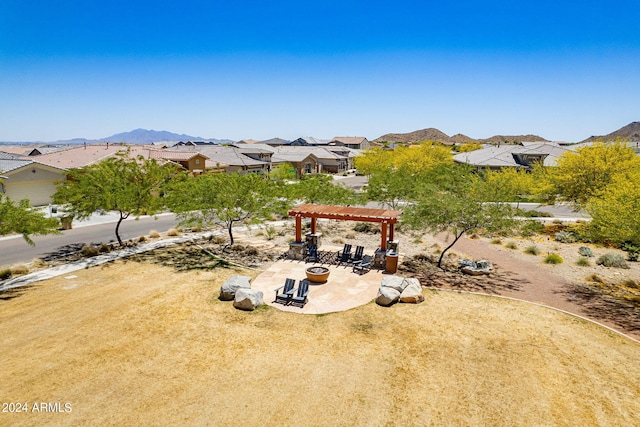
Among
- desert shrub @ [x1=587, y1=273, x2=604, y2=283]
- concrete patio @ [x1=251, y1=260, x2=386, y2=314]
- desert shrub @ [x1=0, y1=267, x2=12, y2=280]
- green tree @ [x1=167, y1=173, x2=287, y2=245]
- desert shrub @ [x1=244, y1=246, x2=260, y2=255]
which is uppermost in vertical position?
green tree @ [x1=167, y1=173, x2=287, y2=245]

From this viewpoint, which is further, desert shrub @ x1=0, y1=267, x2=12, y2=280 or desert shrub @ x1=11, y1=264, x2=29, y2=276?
desert shrub @ x1=11, y1=264, x2=29, y2=276

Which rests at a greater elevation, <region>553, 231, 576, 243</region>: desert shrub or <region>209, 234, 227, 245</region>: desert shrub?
<region>209, 234, 227, 245</region>: desert shrub

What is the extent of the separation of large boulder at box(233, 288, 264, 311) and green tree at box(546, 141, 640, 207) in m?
25.5

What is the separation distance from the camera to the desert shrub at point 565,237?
91.9 feet

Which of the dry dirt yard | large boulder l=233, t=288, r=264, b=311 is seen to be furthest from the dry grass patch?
large boulder l=233, t=288, r=264, b=311

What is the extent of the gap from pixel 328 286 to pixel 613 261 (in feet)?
58.2

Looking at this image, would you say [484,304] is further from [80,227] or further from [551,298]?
[80,227]

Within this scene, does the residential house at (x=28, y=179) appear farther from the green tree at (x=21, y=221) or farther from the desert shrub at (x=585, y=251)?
the desert shrub at (x=585, y=251)

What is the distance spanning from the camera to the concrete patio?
15.9 m

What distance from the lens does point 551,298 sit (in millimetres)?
17125

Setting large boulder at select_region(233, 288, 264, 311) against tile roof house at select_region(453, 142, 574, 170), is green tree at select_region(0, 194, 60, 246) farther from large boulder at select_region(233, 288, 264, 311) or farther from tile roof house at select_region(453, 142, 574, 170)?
tile roof house at select_region(453, 142, 574, 170)

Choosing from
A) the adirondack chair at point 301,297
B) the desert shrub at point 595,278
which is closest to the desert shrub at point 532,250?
the desert shrub at point 595,278

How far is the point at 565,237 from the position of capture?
28422mm

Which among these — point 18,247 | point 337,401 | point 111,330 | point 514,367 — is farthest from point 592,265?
point 18,247
